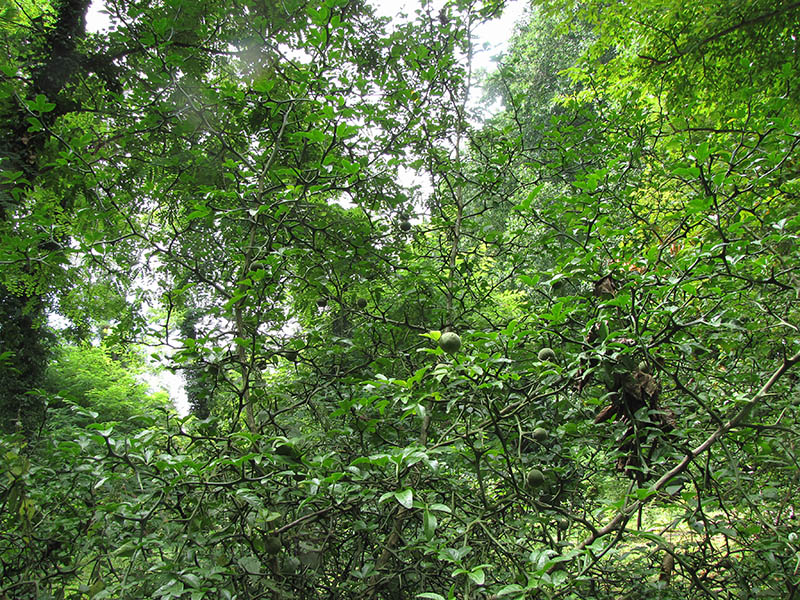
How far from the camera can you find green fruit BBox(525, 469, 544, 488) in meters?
1.80

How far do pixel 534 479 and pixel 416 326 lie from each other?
0.95 m

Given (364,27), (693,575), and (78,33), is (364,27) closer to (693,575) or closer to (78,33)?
(78,33)

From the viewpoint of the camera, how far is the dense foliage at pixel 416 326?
→ 1.55 metres

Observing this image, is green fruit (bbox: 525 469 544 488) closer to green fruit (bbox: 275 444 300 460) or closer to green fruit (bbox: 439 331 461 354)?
green fruit (bbox: 439 331 461 354)

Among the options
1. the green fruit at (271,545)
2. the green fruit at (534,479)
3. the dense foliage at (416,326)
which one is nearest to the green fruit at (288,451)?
the dense foliage at (416,326)

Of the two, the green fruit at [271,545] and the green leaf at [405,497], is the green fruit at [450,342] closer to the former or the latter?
the green leaf at [405,497]

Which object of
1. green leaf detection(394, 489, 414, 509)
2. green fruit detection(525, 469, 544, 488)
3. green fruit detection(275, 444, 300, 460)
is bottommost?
green leaf detection(394, 489, 414, 509)

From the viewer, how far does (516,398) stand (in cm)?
202

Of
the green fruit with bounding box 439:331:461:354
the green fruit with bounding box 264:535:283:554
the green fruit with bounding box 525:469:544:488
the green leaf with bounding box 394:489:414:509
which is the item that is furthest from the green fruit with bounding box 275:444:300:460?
the green fruit with bounding box 525:469:544:488

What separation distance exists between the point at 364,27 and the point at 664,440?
4391 mm

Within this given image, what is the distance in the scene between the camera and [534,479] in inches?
71.2

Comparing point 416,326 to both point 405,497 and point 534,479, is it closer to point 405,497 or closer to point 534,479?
point 534,479

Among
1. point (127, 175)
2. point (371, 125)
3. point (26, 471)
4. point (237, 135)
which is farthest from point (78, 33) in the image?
point (26, 471)

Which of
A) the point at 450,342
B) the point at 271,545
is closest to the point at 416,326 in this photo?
the point at 450,342
